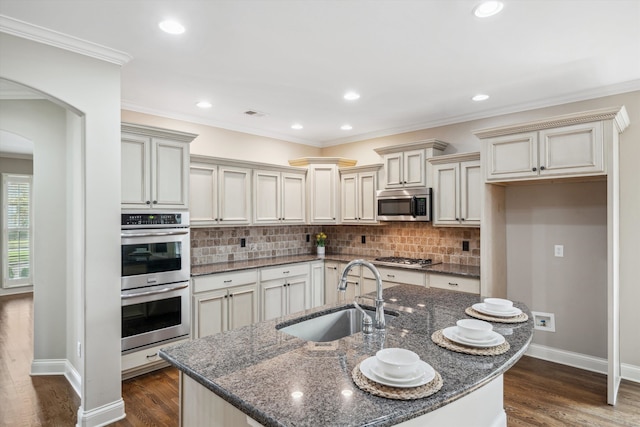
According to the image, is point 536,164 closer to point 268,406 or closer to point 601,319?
point 601,319

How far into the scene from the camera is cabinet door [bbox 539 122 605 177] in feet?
9.41

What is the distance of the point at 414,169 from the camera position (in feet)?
14.5

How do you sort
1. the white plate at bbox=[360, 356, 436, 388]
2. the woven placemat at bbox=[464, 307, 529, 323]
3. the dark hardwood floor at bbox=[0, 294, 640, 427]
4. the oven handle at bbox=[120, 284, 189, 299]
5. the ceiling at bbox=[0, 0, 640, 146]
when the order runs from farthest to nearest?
the oven handle at bbox=[120, 284, 189, 299], the dark hardwood floor at bbox=[0, 294, 640, 427], the ceiling at bbox=[0, 0, 640, 146], the woven placemat at bbox=[464, 307, 529, 323], the white plate at bbox=[360, 356, 436, 388]

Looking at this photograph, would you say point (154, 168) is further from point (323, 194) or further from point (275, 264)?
point (323, 194)

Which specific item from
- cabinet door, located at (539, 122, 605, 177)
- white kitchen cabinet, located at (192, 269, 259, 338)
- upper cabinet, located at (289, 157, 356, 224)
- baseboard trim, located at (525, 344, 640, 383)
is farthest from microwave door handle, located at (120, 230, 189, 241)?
baseboard trim, located at (525, 344, 640, 383)

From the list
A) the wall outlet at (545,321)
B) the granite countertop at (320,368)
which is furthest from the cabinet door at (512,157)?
the granite countertop at (320,368)

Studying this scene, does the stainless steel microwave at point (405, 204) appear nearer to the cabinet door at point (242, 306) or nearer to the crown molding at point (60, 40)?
the cabinet door at point (242, 306)

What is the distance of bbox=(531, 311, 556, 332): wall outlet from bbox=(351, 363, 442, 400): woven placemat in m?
3.06

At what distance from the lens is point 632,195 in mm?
3244

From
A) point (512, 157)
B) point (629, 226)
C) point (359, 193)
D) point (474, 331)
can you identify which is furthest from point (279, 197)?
point (629, 226)

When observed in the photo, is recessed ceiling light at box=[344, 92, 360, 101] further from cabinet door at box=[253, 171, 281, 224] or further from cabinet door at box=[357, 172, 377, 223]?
cabinet door at box=[253, 171, 281, 224]

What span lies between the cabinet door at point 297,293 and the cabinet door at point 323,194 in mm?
917

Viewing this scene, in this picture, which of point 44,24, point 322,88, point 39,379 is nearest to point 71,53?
point 44,24

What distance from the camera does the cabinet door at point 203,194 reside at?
395 cm
